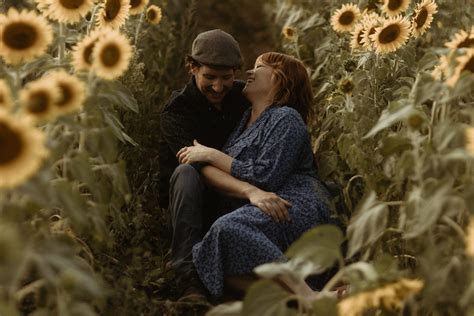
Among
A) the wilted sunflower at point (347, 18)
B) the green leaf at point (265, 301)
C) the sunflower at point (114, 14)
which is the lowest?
the green leaf at point (265, 301)

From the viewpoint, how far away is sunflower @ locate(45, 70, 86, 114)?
2.38m

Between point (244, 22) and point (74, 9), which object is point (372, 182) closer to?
point (74, 9)

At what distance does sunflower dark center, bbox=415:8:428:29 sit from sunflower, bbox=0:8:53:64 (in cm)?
172

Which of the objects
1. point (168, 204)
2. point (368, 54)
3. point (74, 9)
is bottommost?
point (168, 204)

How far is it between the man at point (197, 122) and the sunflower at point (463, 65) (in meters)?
A: 1.31

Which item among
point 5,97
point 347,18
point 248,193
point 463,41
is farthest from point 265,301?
point 347,18

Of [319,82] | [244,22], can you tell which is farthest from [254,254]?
[244,22]

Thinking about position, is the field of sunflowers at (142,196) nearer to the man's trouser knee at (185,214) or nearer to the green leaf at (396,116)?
the green leaf at (396,116)

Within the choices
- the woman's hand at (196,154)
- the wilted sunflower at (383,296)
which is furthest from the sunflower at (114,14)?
the wilted sunflower at (383,296)

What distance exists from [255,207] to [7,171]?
Answer: 151cm

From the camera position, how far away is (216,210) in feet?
12.2

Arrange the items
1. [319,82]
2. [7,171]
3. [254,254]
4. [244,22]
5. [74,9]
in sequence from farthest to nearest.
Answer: [244,22]
[319,82]
[254,254]
[74,9]
[7,171]

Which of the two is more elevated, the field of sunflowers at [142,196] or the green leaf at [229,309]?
the field of sunflowers at [142,196]

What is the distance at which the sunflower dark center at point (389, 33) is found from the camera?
361 cm
